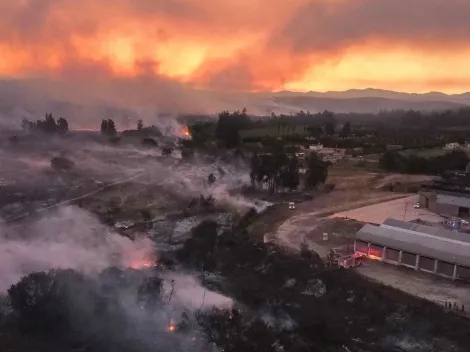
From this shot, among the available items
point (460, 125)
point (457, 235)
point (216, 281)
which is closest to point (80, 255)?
point (216, 281)

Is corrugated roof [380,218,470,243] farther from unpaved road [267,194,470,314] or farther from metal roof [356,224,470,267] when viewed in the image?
unpaved road [267,194,470,314]

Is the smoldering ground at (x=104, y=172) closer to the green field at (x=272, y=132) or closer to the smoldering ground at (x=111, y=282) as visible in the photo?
the smoldering ground at (x=111, y=282)

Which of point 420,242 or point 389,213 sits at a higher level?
point 420,242

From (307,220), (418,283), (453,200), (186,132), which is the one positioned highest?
(186,132)

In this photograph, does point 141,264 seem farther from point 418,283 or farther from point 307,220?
point 307,220

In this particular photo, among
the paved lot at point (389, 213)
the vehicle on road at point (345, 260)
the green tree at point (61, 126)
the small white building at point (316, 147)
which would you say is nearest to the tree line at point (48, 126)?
the green tree at point (61, 126)

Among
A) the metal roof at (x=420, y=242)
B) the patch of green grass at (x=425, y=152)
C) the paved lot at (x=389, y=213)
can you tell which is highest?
the patch of green grass at (x=425, y=152)

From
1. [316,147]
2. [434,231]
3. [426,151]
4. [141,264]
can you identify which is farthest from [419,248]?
[316,147]

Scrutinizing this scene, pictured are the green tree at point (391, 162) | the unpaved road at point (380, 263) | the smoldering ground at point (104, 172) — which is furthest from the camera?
the green tree at point (391, 162)

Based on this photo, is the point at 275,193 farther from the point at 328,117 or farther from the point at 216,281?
the point at 328,117
